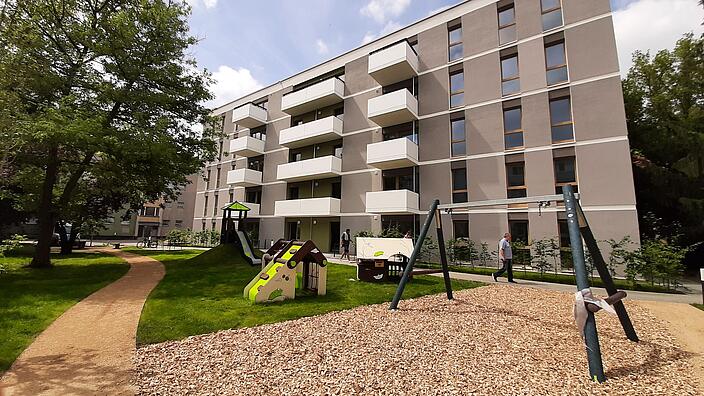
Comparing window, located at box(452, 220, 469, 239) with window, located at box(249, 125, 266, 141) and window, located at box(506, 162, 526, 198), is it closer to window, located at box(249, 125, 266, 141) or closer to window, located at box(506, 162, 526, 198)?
window, located at box(506, 162, 526, 198)

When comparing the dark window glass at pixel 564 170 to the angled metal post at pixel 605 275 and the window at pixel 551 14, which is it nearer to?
the window at pixel 551 14

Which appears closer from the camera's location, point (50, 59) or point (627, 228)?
point (50, 59)

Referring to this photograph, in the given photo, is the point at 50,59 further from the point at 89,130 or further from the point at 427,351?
the point at 427,351

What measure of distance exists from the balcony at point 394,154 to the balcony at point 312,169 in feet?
11.0

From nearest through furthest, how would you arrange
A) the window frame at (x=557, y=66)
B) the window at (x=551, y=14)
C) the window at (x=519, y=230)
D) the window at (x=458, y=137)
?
the window frame at (x=557, y=66), the window at (x=519, y=230), the window at (x=551, y=14), the window at (x=458, y=137)

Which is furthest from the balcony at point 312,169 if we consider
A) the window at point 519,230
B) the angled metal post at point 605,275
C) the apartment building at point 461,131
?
the angled metal post at point 605,275

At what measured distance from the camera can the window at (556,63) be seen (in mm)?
15234

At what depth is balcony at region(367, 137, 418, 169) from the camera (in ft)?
59.8

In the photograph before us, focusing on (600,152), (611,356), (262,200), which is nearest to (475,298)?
(611,356)

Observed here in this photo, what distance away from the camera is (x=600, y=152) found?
13641mm

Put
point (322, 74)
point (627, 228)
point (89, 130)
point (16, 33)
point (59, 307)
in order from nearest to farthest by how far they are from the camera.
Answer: point (16, 33)
point (59, 307)
point (89, 130)
point (627, 228)
point (322, 74)

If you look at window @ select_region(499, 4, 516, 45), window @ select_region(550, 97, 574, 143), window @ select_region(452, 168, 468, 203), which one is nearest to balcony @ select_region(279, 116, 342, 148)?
window @ select_region(452, 168, 468, 203)

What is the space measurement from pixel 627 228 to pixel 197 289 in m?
16.5

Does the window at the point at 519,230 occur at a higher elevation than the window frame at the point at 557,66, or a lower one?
lower
